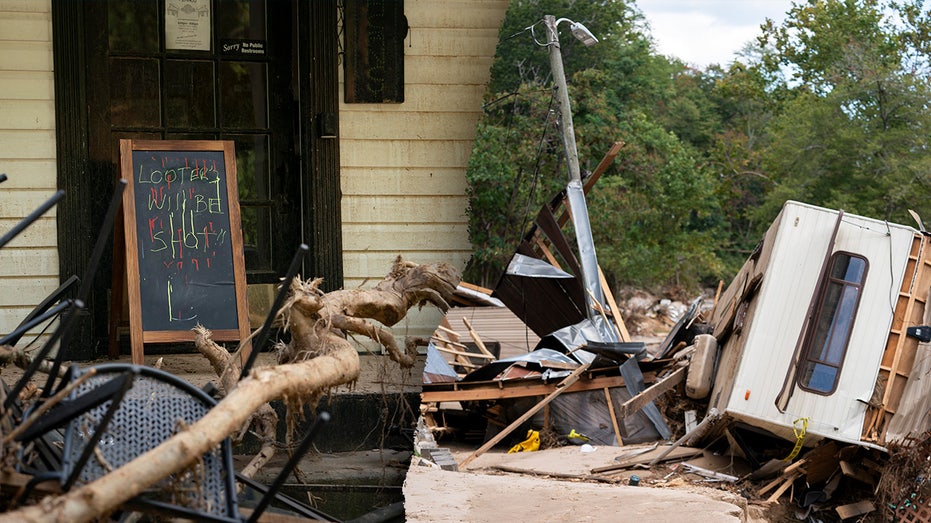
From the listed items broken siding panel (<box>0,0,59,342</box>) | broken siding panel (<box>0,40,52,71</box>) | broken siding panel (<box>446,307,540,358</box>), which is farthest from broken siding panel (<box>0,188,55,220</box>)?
broken siding panel (<box>446,307,540,358</box>)

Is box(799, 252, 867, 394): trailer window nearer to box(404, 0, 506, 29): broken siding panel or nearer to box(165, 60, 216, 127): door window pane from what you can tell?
box(404, 0, 506, 29): broken siding panel

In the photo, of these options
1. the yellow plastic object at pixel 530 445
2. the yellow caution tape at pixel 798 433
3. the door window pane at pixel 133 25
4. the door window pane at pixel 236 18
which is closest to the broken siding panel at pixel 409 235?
the door window pane at pixel 236 18

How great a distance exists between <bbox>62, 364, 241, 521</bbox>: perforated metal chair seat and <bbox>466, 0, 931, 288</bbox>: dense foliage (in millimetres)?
17278

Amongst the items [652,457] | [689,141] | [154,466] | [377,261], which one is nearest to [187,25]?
[377,261]

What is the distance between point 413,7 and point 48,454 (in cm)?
595

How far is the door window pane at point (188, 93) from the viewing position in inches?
340

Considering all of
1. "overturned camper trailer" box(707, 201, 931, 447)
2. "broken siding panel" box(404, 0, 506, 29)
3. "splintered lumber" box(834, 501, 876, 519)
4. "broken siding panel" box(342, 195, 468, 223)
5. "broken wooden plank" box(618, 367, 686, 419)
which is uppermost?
Result: "broken siding panel" box(404, 0, 506, 29)

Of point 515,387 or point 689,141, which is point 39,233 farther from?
point 689,141

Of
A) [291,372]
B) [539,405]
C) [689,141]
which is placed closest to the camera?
[291,372]

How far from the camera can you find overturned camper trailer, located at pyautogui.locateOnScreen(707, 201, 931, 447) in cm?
927

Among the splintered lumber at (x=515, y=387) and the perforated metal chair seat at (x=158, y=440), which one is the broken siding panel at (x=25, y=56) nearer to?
the splintered lumber at (x=515, y=387)

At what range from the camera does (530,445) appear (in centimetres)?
1048

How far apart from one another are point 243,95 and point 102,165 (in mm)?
1243

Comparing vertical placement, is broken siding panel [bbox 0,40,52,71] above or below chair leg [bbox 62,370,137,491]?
above
